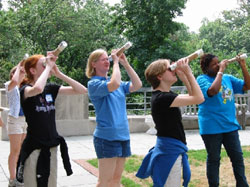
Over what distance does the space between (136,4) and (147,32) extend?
4.60 ft

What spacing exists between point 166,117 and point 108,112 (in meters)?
0.53

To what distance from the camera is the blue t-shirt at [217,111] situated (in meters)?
3.94

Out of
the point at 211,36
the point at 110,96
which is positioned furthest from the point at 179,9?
the point at 211,36

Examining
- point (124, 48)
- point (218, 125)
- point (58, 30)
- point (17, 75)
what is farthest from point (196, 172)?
point (58, 30)

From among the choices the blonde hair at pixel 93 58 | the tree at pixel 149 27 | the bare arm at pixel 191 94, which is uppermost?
the tree at pixel 149 27

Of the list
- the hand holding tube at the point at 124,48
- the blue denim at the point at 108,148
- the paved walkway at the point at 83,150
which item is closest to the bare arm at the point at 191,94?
the hand holding tube at the point at 124,48

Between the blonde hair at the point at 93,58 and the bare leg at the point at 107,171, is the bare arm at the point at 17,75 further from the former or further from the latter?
the bare leg at the point at 107,171

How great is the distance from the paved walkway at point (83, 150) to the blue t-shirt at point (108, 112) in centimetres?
181

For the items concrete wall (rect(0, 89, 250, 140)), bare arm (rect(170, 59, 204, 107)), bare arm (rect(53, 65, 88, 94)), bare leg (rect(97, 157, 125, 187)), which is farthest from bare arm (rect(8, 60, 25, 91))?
concrete wall (rect(0, 89, 250, 140))

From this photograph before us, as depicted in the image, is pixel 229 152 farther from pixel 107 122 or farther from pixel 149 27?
pixel 149 27

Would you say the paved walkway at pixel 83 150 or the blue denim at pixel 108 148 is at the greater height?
the blue denim at pixel 108 148

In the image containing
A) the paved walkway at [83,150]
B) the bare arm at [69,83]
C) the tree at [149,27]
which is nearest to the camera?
the bare arm at [69,83]

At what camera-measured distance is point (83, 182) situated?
4.89 m

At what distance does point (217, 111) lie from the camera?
3.97 m
